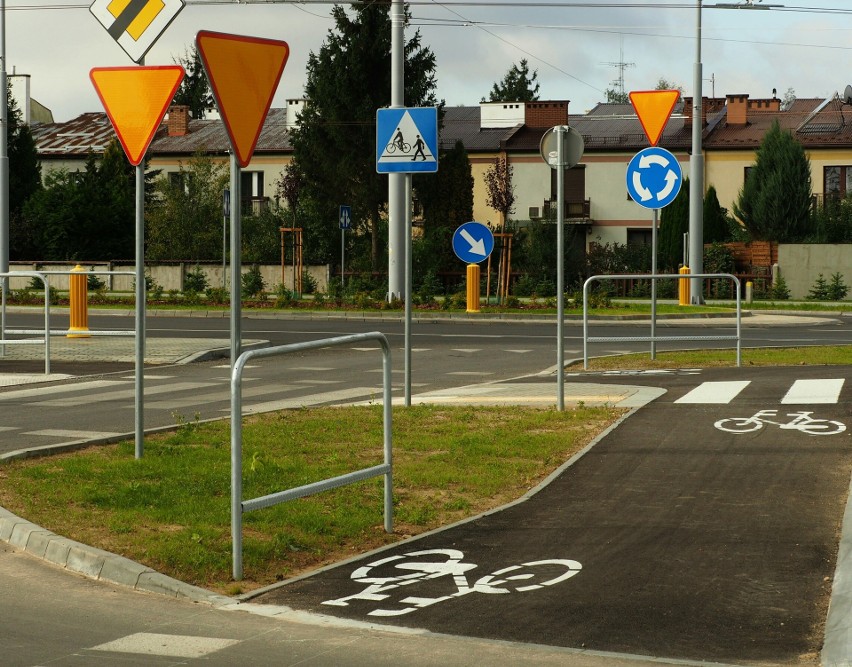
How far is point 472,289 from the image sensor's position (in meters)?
32.5

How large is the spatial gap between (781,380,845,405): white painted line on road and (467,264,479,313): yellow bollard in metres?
17.6

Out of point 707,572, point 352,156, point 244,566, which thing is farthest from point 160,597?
point 352,156

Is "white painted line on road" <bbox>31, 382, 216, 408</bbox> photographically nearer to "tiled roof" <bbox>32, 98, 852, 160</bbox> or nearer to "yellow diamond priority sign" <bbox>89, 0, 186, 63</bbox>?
"yellow diamond priority sign" <bbox>89, 0, 186, 63</bbox>

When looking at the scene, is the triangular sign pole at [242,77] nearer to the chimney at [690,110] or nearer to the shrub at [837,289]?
the shrub at [837,289]

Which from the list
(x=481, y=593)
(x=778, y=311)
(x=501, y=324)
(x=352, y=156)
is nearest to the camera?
(x=481, y=593)

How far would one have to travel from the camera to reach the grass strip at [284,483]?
725 cm

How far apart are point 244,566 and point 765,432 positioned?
5.72 metres

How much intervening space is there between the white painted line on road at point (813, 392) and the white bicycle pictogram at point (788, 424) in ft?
3.33

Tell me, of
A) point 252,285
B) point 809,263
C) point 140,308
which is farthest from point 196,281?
point 140,308

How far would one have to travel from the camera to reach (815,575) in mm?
6625

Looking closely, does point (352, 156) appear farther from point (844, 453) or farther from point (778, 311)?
point (844, 453)

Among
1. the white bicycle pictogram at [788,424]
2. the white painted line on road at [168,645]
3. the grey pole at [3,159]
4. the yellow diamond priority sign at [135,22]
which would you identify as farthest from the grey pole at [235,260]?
the grey pole at [3,159]

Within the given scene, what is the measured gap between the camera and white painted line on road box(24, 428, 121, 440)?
1136 centimetres

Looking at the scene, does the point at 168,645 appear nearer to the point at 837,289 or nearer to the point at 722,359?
the point at 722,359
